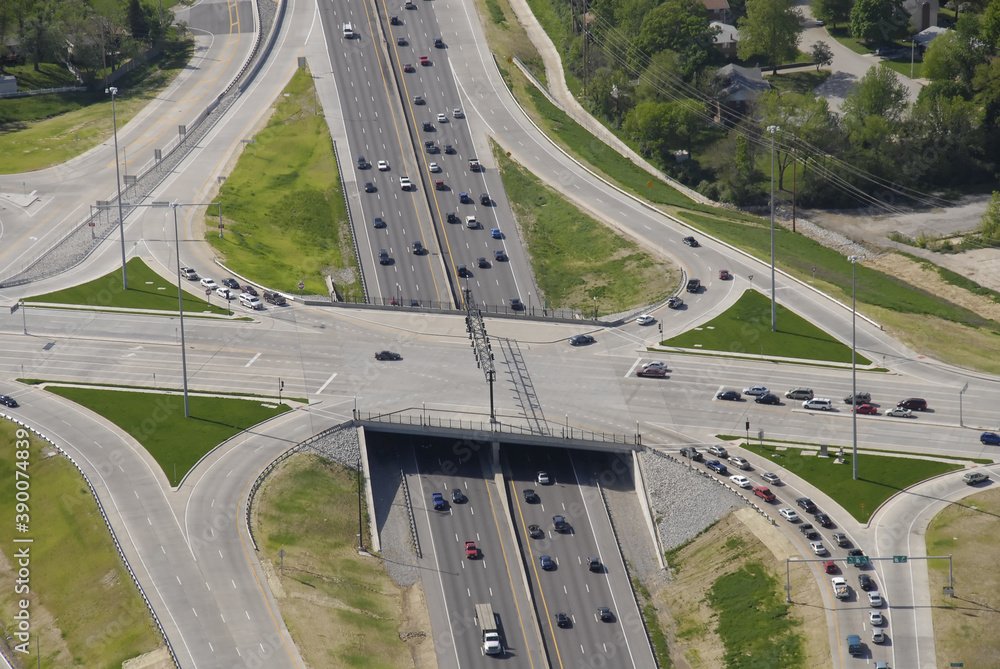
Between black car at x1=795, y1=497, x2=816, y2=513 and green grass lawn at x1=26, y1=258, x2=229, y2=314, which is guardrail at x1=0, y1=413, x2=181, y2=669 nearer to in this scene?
green grass lawn at x1=26, y1=258, x2=229, y2=314

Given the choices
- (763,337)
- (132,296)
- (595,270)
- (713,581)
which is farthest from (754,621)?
(132,296)

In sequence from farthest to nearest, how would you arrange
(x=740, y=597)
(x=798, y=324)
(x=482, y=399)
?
1. (x=798, y=324)
2. (x=482, y=399)
3. (x=740, y=597)

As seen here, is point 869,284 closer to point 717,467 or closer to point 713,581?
point 717,467

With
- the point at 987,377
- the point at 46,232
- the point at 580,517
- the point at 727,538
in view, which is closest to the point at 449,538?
the point at 580,517

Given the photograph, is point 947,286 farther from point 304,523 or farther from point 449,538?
point 304,523

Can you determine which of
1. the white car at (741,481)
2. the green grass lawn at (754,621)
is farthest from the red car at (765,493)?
the green grass lawn at (754,621)

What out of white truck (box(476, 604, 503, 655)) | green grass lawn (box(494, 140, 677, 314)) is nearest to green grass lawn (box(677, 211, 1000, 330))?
green grass lawn (box(494, 140, 677, 314))

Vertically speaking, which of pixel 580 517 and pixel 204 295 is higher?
pixel 204 295
